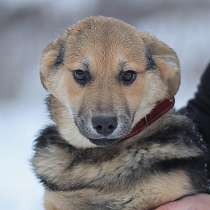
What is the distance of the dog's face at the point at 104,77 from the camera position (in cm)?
259

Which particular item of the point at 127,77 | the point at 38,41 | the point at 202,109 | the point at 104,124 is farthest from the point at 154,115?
the point at 38,41

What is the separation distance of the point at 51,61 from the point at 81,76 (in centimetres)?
18

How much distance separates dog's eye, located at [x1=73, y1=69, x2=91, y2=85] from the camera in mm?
2693

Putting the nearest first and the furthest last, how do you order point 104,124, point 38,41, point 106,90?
point 104,124 < point 106,90 < point 38,41

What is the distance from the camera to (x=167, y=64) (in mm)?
2740

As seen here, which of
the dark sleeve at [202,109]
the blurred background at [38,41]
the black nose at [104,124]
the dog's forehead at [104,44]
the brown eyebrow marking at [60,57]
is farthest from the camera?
the blurred background at [38,41]

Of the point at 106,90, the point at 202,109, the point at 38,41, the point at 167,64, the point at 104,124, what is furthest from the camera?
the point at 38,41

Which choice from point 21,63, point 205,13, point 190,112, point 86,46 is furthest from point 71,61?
point 205,13

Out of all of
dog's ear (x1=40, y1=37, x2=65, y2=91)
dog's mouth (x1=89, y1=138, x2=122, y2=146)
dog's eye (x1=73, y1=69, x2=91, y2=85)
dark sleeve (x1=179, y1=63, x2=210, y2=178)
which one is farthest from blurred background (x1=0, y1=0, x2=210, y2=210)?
dog's mouth (x1=89, y1=138, x2=122, y2=146)

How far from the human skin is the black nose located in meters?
0.34

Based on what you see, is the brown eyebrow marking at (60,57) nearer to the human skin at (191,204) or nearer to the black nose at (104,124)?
the black nose at (104,124)

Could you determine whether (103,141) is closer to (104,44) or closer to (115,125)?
(115,125)

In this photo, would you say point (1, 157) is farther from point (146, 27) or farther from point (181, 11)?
point (181, 11)

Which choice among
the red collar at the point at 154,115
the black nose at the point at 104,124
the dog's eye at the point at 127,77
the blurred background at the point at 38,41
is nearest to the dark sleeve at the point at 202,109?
the red collar at the point at 154,115
